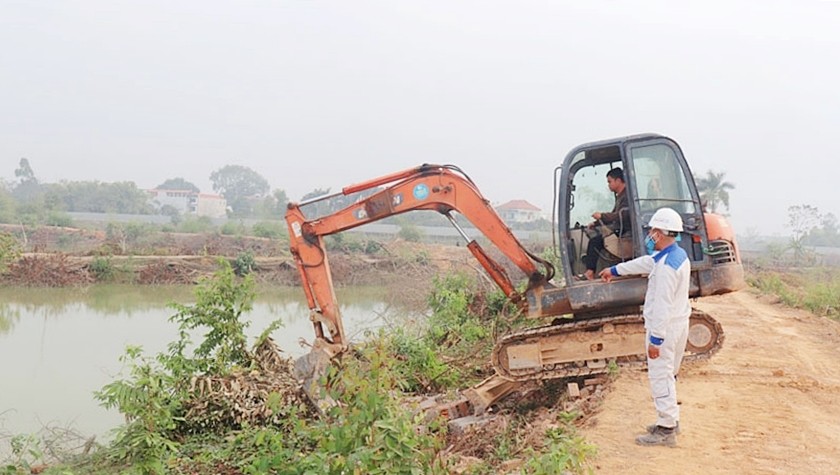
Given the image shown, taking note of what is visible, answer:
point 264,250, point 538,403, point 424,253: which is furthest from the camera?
point 264,250

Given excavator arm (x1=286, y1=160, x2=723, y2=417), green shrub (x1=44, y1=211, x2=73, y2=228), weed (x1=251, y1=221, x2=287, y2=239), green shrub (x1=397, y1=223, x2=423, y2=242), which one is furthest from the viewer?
green shrub (x1=397, y1=223, x2=423, y2=242)

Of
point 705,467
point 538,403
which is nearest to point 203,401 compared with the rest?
point 538,403

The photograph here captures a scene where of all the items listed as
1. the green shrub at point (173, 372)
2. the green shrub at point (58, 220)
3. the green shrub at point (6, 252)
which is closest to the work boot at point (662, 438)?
the green shrub at point (173, 372)

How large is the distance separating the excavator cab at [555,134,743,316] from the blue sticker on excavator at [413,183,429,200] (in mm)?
1443

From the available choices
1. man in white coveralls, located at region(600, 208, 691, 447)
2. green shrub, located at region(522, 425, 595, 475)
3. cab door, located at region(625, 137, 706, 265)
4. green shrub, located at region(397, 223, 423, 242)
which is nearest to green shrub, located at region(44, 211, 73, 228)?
green shrub, located at region(397, 223, 423, 242)

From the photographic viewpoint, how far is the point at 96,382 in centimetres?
1002

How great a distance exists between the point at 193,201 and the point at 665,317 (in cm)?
9027

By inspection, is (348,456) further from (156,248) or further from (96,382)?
(156,248)

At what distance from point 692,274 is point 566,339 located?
1.47m

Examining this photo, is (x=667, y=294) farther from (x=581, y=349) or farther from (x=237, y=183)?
(x=237, y=183)

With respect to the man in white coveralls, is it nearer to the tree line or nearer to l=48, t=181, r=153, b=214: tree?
the tree line

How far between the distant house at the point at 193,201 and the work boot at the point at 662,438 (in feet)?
278

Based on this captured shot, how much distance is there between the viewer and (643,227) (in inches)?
276

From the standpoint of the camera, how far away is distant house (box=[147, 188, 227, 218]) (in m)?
88.2
